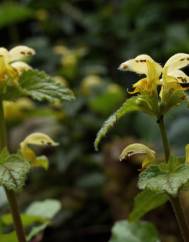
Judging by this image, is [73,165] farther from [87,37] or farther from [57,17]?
[57,17]

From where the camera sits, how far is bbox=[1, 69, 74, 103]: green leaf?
2.11 ft

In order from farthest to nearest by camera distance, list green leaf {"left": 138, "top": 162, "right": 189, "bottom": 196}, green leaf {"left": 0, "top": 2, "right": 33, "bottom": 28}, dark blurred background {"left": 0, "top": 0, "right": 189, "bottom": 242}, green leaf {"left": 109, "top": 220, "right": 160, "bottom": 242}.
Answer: green leaf {"left": 0, "top": 2, "right": 33, "bottom": 28}, dark blurred background {"left": 0, "top": 0, "right": 189, "bottom": 242}, green leaf {"left": 109, "top": 220, "right": 160, "bottom": 242}, green leaf {"left": 138, "top": 162, "right": 189, "bottom": 196}

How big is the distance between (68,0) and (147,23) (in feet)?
1.23

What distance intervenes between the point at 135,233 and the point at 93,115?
2.82ft

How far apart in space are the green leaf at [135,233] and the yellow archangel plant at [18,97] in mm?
152

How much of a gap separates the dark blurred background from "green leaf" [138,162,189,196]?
0.66 metres

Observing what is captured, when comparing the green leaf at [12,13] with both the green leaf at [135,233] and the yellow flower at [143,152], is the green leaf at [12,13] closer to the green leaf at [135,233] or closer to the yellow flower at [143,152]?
the green leaf at [135,233]

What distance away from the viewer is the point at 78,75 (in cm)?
173

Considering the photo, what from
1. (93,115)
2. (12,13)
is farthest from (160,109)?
(12,13)

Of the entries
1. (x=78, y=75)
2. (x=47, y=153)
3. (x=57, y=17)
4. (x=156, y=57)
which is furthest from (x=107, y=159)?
(x=57, y=17)

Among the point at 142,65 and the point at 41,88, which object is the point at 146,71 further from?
the point at 41,88

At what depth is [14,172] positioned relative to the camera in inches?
22.2

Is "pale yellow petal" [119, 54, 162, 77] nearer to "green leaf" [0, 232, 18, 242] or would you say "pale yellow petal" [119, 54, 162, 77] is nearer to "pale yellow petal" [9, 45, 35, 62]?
"pale yellow petal" [9, 45, 35, 62]

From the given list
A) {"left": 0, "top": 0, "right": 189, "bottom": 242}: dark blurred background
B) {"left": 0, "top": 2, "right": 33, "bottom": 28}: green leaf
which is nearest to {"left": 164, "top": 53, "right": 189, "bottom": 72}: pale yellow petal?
{"left": 0, "top": 0, "right": 189, "bottom": 242}: dark blurred background
